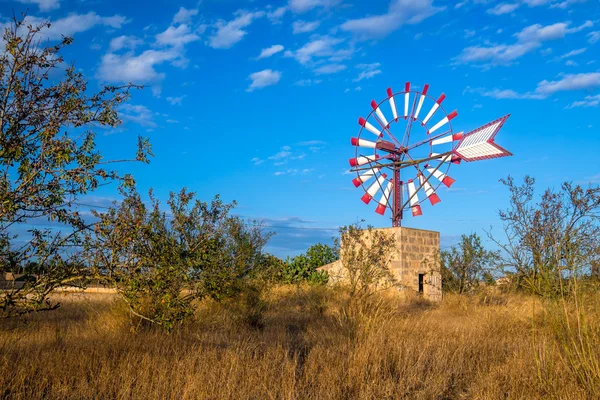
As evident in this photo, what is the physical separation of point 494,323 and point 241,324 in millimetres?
6037

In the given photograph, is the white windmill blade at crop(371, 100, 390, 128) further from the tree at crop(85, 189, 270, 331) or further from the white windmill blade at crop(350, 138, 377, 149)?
the tree at crop(85, 189, 270, 331)

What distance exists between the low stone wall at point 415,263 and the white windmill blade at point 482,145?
12.2 feet

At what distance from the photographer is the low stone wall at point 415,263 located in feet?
64.0

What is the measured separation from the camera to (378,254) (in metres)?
19.5

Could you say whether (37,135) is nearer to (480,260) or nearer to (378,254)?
(378,254)

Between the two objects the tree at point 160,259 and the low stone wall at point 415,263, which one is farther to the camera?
the low stone wall at point 415,263

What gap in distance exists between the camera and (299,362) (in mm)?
7633

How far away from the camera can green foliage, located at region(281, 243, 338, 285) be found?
2220cm

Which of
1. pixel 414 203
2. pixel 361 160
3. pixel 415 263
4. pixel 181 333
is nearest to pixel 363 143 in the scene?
pixel 361 160

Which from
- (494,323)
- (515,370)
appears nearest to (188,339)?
(515,370)

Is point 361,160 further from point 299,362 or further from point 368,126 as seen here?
point 299,362

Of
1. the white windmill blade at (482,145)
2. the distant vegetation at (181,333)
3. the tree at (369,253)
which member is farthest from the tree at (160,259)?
the white windmill blade at (482,145)

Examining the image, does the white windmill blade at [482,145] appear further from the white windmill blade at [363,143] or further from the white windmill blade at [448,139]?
the white windmill blade at [363,143]

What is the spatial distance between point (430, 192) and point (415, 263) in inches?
159
